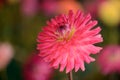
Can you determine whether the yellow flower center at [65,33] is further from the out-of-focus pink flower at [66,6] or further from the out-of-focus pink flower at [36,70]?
the out-of-focus pink flower at [66,6]

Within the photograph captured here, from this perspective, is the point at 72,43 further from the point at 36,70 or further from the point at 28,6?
the point at 28,6

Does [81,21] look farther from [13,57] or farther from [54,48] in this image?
[13,57]

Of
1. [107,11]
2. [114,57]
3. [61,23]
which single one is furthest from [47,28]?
[107,11]

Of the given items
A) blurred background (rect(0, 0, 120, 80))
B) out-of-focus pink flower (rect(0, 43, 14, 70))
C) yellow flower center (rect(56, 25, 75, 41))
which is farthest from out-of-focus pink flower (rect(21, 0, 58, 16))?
yellow flower center (rect(56, 25, 75, 41))

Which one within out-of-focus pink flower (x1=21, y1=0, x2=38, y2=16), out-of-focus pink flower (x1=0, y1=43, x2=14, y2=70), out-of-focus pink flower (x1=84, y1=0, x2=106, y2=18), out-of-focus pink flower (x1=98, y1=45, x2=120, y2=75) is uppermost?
out-of-focus pink flower (x1=21, y1=0, x2=38, y2=16)

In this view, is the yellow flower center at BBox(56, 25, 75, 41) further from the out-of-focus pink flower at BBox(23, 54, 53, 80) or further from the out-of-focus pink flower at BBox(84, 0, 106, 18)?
the out-of-focus pink flower at BBox(84, 0, 106, 18)

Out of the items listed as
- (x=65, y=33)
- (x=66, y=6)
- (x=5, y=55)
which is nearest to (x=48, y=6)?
(x=66, y=6)
